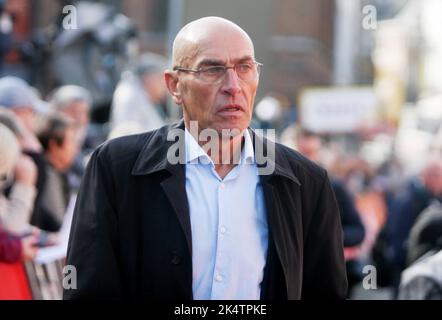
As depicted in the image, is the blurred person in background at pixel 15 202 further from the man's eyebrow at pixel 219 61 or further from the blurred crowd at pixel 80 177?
the man's eyebrow at pixel 219 61

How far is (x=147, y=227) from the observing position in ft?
11.8

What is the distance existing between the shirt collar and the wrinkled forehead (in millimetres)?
263

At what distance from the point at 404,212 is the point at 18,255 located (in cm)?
564

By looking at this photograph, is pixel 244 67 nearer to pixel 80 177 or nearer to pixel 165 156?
pixel 165 156

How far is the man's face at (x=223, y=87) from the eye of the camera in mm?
3639

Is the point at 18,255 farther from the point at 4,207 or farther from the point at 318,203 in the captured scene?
the point at 318,203

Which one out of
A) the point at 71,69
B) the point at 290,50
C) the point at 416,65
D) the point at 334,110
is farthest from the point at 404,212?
the point at 416,65

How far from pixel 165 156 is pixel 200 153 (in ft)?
0.39

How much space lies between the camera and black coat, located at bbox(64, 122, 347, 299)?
356cm

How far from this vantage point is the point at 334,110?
1880 centimetres

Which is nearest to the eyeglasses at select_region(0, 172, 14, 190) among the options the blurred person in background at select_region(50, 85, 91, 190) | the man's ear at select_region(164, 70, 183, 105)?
the blurred person in background at select_region(50, 85, 91, 190)

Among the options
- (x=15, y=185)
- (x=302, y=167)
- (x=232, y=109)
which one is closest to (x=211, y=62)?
(x=232, y=109)

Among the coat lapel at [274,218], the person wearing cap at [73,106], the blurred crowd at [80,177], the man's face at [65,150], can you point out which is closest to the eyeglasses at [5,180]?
the blurred crowd at [80,177]

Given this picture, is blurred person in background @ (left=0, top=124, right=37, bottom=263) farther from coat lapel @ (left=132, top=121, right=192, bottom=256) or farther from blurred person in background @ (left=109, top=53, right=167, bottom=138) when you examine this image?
blurred person in background @ (left=109, top=53, right=167, bottom=138)
